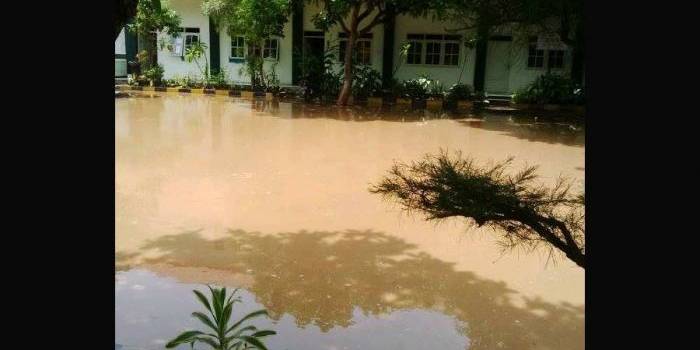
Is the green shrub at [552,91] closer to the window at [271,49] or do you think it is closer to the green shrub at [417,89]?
the green shrub at [417,89]

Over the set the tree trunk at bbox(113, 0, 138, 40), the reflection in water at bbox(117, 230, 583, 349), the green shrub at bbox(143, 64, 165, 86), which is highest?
the green shrub at bbox(143, 64, 165, 86)

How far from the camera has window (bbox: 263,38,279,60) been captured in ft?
67.3

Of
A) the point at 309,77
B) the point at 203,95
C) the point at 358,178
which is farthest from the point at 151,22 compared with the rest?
the point at 358,178

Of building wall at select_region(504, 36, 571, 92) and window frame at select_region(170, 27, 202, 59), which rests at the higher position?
window frame at select_region(170, 27, 202, 59)

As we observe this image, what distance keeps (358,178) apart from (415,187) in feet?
18.8

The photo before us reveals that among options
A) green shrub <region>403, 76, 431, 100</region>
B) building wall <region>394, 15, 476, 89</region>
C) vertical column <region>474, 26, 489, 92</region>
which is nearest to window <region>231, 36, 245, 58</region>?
building wall <region>394, 15, 476, 89</region>

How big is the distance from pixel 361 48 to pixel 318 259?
50.7 feet

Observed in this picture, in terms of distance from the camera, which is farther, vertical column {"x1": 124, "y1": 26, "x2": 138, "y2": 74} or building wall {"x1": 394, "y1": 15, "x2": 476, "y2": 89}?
vertical column {"x1": 124, "y1": 26, "x2": 138, "y2": 74}

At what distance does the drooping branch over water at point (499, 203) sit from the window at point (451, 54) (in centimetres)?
1722

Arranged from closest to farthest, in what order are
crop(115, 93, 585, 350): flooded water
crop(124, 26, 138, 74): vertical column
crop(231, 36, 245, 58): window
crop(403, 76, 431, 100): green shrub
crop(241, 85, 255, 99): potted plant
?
crop(115, 93, 585, 350): flooded water < crop(403, 76, 431, 100): green shrub < crop(241, 85, 255, 99): potted plant < crop(231, 36, 245, 58): window < crop(124, 26, 138, 74): vertical column

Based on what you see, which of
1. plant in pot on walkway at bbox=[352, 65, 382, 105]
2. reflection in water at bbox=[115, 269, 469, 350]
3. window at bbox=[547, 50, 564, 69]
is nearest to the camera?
reflection in water at bbox=[115, 269, 469, 350]

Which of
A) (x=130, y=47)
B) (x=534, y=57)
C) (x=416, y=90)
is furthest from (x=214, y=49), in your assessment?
(x=534, y=57)

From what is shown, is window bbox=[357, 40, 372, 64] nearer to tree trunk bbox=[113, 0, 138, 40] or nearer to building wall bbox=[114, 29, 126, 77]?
building wall bbox=[114, 29, 126, 77]

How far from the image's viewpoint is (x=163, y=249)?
5.62 meters
